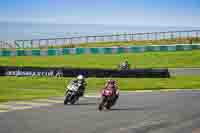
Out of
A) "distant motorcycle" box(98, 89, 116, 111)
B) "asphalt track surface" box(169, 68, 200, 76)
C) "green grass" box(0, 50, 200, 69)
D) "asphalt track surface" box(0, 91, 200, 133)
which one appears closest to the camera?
"asphalt track surface" box(0, 91, 200, 133)

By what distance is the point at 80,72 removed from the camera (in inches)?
1914

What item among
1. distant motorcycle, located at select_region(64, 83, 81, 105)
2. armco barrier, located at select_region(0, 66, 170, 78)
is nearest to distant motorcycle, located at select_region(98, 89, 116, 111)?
distant motorcycle, located at select_region(64, 83, 81, 105)

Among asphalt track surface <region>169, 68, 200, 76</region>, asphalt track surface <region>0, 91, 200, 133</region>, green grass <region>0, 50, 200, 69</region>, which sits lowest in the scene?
asphalt track surface <region>0, 91, 200, 133</region>

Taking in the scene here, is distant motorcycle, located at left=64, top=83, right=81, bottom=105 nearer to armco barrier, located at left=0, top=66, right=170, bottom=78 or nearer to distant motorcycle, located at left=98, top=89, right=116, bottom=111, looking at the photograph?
distant motorcycle, located at left=98, top=89, right=116, bottom=111

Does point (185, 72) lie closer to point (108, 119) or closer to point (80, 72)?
point (80, 72)

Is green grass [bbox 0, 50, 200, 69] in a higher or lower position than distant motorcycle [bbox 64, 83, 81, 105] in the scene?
higher

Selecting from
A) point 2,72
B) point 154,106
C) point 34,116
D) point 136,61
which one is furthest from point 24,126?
point 136,61

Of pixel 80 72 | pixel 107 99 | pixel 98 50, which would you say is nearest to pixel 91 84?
pixel 80 72

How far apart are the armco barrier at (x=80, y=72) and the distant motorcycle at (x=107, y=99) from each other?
24.1m

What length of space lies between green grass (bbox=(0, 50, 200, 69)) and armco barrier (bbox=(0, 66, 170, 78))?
62.6 ft

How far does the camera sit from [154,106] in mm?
26891

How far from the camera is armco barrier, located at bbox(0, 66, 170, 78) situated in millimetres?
48562

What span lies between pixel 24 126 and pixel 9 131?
52.2 inches

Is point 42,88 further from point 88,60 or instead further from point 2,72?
point 88,60
